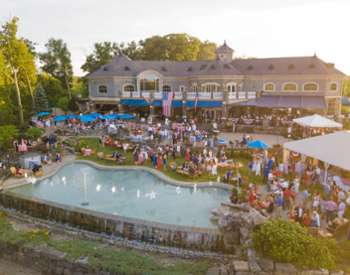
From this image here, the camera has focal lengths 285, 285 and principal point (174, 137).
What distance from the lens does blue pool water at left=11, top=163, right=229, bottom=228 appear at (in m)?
13.1

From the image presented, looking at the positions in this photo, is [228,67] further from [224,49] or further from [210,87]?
[224,49]

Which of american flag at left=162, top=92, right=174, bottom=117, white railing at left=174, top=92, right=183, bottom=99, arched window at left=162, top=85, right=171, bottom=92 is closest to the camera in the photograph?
american flag at left=162, top=92, right=174, bottom=117

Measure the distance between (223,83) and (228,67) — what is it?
255cm

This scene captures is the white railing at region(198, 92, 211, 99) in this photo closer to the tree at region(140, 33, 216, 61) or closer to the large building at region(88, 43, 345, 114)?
the large building at region(88, 43, 345, 114)

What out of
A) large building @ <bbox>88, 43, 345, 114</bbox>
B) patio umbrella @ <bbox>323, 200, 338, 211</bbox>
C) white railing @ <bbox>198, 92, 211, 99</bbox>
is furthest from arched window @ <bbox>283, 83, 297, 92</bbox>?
patio umbrella @ <bbox>323, 200, 338, 211</bbox>

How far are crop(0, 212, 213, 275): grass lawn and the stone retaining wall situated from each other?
30.2 inches

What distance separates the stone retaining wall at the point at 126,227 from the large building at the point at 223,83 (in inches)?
813

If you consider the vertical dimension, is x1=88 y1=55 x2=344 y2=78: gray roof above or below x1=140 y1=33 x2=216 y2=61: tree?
below

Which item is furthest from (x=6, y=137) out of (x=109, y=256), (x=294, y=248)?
(x=294, y=248)

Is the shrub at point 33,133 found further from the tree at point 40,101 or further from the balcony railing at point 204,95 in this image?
the tree at point 40,101

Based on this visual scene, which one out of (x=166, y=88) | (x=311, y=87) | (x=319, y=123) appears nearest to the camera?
(x=319, y=123)

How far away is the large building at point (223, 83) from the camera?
31.4 m

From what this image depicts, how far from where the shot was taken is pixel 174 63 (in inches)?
1517

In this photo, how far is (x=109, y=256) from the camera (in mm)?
10117
